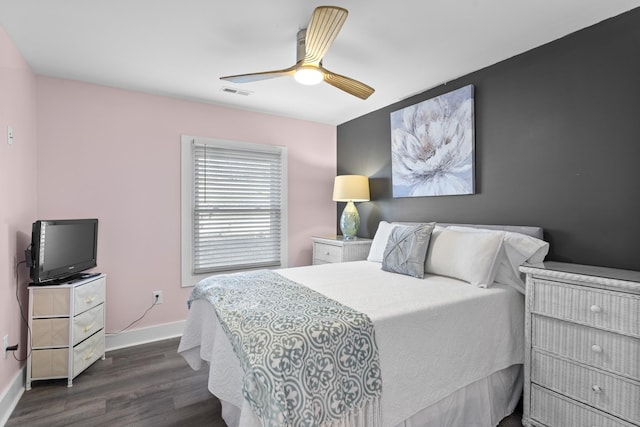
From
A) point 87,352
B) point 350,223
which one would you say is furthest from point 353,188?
point 87,352

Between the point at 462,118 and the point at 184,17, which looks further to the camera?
the point at 462,118

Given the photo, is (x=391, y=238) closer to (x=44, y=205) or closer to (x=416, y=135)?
(x=416, y=135)

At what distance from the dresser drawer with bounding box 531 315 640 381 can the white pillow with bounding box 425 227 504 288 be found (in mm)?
357

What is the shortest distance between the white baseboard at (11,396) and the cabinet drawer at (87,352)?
0.30 m

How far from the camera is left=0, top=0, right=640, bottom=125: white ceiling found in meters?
1.81

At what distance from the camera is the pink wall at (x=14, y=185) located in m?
1.98

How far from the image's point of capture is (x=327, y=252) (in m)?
3.64

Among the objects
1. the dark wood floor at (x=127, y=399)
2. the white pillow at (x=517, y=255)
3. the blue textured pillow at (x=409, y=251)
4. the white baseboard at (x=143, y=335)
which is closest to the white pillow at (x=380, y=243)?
the blue textured pillow at (x=409, y=251)

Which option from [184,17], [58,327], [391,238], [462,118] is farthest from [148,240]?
[462,118]

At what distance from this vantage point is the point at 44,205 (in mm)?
2680

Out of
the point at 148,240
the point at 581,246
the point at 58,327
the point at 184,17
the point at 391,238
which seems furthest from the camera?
the point at 148,240

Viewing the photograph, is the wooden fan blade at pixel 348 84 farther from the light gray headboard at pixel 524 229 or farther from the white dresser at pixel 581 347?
the white dresser at pixel 581 347

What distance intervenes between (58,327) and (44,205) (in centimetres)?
106

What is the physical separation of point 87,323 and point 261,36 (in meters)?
2.46
